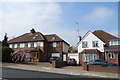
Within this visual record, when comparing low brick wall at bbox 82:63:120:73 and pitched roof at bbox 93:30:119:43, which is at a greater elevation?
pitched roof at bbox 93:30:119:43

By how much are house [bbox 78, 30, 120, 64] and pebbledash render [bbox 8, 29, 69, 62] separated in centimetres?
705

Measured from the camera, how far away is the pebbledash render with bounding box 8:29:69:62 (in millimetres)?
36625

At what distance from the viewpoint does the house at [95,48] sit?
27938mm

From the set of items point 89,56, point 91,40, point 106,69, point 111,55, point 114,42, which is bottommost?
point 106,69

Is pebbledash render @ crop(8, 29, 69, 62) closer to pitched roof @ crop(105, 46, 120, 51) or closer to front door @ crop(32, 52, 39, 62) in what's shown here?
front door @ crop(32, 52, 39, 62)

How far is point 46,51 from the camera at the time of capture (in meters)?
38.2

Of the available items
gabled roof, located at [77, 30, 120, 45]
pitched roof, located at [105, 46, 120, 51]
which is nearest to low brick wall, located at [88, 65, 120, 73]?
pitched roof, located at [105, 46, 120, 51]

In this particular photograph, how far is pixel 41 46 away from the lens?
37406 mm

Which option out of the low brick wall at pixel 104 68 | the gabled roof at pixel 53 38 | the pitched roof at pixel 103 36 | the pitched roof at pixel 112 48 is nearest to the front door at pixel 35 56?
the gabled roof at pixel 53 38

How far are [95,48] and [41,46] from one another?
14996 mm

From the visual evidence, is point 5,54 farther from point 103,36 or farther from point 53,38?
point 103,36

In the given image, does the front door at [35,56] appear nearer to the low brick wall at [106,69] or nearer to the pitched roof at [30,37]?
the pitched roof at [30,37]

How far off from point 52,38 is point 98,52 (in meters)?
15.4

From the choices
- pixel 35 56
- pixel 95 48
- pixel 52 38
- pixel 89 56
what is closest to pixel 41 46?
pixel 35 56
